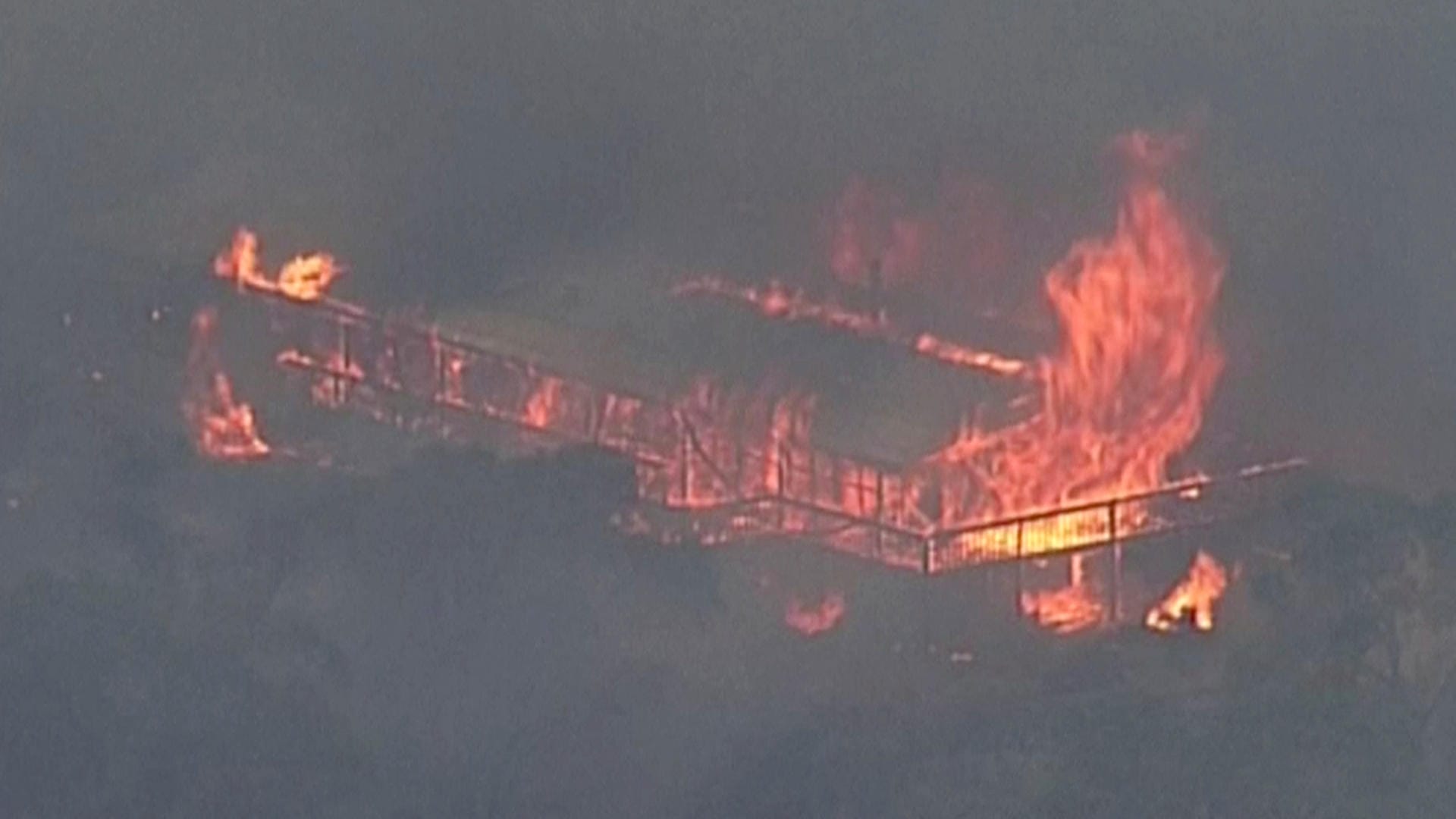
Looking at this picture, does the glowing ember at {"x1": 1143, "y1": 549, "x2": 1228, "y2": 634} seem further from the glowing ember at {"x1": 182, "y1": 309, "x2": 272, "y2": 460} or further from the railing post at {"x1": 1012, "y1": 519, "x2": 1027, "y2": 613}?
the glowing ember at {"x1": 182, "y1": 309, "x2": 272, "y2": 460}

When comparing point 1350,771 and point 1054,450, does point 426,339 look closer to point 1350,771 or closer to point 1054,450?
point 1054,450

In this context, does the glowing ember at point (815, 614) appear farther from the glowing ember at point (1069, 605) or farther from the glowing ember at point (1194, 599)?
the glowing ember at point (1194, 599)

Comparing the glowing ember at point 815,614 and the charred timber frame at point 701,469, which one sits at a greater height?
the charred timber frame at point 701,469

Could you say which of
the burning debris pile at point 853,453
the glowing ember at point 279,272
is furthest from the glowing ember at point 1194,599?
the glowing ember at point 279,272

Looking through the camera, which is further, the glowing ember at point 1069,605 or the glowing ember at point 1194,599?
the glowing ember at point 1194,599

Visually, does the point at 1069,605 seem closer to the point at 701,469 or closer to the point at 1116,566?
the point at 1116,566

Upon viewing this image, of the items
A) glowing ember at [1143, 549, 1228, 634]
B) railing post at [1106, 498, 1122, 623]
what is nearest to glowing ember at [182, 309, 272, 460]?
railing post at [1106, 498, 1122, 623]
